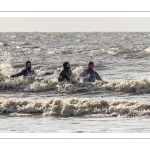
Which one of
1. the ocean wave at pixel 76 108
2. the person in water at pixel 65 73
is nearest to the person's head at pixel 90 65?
the person in water at pixel 65 73

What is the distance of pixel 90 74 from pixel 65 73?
62 cm

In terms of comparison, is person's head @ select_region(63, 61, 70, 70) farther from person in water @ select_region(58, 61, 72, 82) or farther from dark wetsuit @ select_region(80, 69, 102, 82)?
dark wetsuit @ select_region(80, 69, 102, 82)

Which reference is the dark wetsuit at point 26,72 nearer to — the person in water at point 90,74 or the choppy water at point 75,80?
the choppy water at point 75,80

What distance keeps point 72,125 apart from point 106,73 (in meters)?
2.34

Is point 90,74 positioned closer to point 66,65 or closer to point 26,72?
point 66,65

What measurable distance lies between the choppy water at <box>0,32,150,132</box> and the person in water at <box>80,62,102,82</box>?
13 cm

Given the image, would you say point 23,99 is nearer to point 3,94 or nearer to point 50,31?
point 3,94

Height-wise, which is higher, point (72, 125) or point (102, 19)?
point (102, 19)

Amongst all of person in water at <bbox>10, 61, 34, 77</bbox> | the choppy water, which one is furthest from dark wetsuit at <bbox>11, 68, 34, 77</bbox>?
the choppy water

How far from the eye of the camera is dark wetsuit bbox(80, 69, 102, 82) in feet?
50.7

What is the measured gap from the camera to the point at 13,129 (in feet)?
44.8

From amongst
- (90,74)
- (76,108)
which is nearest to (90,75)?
(90,74)
